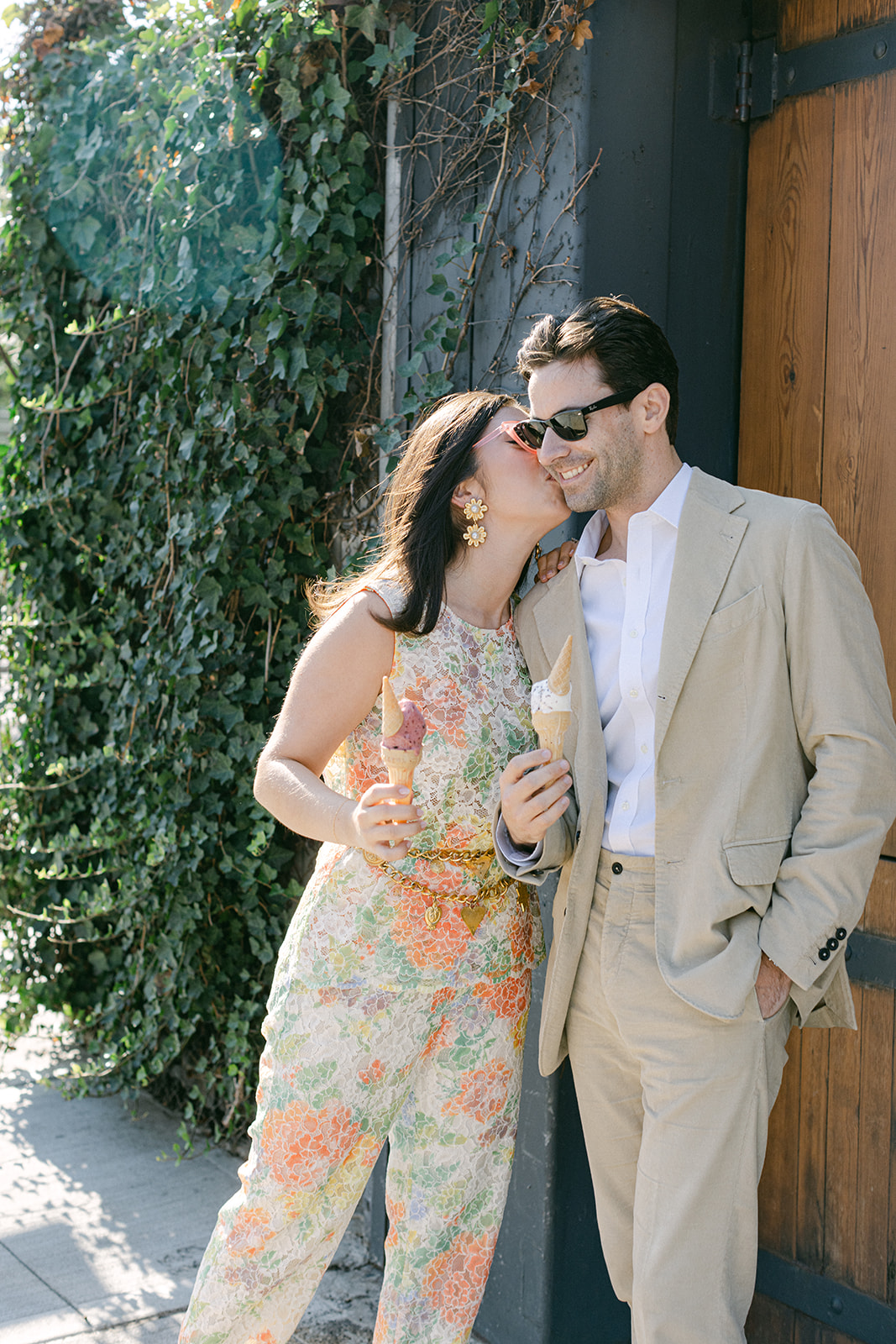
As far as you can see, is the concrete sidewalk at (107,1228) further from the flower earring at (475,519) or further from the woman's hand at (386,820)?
the flower earring at (475,519)

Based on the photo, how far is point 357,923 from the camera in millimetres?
2344

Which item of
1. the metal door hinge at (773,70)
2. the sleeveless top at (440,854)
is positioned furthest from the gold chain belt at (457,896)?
the metal door hinge at (773,70)

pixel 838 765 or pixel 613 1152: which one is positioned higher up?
pixel 838 765

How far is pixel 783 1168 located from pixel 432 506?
5.93 ft

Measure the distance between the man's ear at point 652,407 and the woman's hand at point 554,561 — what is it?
0.35 m

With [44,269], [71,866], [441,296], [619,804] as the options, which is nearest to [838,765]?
[619,804]

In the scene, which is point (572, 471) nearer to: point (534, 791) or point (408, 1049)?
point (534, 791)

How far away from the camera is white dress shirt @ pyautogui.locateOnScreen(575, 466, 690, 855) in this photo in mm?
2225

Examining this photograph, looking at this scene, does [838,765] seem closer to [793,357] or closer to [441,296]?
[793,357]

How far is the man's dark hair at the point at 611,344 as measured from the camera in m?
2.26

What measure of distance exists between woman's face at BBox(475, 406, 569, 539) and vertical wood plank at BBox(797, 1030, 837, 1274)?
1403mm

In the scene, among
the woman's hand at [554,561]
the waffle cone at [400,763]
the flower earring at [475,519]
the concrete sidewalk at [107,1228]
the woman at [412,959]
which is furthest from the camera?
the concrete sidewalk at [107,1228]

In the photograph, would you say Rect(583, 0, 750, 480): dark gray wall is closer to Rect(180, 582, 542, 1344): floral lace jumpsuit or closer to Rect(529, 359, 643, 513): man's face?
Rect(529, 359, 643, 513): man's face

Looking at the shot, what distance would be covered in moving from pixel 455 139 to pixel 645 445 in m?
1.37
